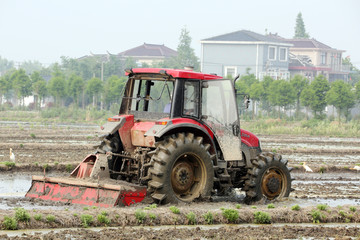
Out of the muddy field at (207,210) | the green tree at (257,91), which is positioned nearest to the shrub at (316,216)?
the muddy field at (207,210)

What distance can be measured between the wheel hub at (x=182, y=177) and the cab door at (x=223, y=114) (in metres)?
1.03

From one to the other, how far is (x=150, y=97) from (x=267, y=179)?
316 cm

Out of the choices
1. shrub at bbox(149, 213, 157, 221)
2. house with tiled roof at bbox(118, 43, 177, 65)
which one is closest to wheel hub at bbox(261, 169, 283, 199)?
shrub at bbox(149, 213, 157, 221)

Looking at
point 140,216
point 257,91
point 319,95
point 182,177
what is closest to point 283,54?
point 257,91

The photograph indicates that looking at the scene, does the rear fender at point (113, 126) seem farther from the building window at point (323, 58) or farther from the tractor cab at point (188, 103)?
the building window at point (323, 58)

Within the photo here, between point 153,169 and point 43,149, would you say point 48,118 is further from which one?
point 153,169

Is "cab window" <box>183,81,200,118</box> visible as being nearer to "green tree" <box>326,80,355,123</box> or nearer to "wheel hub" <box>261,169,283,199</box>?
"wheel hub" <box>261,169,283,199</box>

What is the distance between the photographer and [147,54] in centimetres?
10750

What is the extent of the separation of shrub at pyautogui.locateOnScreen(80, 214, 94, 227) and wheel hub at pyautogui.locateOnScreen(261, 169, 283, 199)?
5.19 metres

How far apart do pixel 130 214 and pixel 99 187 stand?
5.48 ft

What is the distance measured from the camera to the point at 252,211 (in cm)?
1145

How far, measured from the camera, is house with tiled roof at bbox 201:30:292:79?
79438mm

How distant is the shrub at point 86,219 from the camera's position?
9.96m

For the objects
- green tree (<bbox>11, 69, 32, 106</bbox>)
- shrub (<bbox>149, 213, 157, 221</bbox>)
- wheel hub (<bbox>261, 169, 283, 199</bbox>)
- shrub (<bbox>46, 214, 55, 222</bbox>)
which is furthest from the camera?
green tree (<bbox>11, 69, 32, 106</bbox>)
